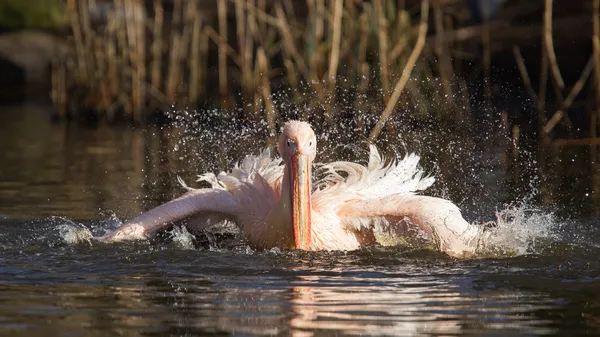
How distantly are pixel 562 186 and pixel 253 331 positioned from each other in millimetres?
5013

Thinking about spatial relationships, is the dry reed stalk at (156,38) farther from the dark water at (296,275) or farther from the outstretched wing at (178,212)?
the outstretched wing at (178,212)


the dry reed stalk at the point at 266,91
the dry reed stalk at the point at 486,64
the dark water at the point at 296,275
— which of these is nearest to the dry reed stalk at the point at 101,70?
the dry reed stalk at the point at 266,91

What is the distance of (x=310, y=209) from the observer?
19.7ft

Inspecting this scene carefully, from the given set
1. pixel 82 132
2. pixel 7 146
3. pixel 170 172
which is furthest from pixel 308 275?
pixel 82 132

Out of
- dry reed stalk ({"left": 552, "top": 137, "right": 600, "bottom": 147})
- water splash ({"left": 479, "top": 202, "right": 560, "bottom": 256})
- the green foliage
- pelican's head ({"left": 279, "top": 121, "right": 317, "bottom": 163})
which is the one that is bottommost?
water splash ({"left": 479, "top": 202, "right": 560, "bottom": 256})

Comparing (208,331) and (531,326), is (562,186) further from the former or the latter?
(208,331)

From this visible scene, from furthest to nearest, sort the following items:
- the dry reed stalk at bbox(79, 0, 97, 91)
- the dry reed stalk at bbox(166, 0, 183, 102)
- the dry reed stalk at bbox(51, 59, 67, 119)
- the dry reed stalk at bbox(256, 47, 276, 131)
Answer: the dry reed stalk at bbox(51, 59, 67, 119) → the dry reed stalk at bbox(79, 0, 97, 91) → the dry reed stalk at bbox(166, 0, 183, 102) → the dry reed stalk at bbox(256, 47, 276, 131)

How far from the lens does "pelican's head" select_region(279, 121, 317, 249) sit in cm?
598

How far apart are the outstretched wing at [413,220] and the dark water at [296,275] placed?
0.12 m

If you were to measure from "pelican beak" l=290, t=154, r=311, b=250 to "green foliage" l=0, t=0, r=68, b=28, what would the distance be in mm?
14332

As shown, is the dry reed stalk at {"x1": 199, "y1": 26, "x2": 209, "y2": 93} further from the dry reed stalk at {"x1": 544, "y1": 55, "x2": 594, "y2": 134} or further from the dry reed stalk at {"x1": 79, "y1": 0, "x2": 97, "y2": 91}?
the dry reed stalk at {"x1": 544, "y1": 55, "x2": 594, "y2": 134}

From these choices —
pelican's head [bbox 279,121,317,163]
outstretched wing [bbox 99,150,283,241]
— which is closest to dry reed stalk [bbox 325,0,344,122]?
outstretched wing [bbox 99,150,283,241]

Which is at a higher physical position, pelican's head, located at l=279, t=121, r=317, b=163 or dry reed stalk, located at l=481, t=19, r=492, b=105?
dry reed stalk, located at l=481, t=19, r=492, b=105

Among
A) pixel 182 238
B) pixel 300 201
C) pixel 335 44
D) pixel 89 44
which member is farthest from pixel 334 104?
pixel 300 201
